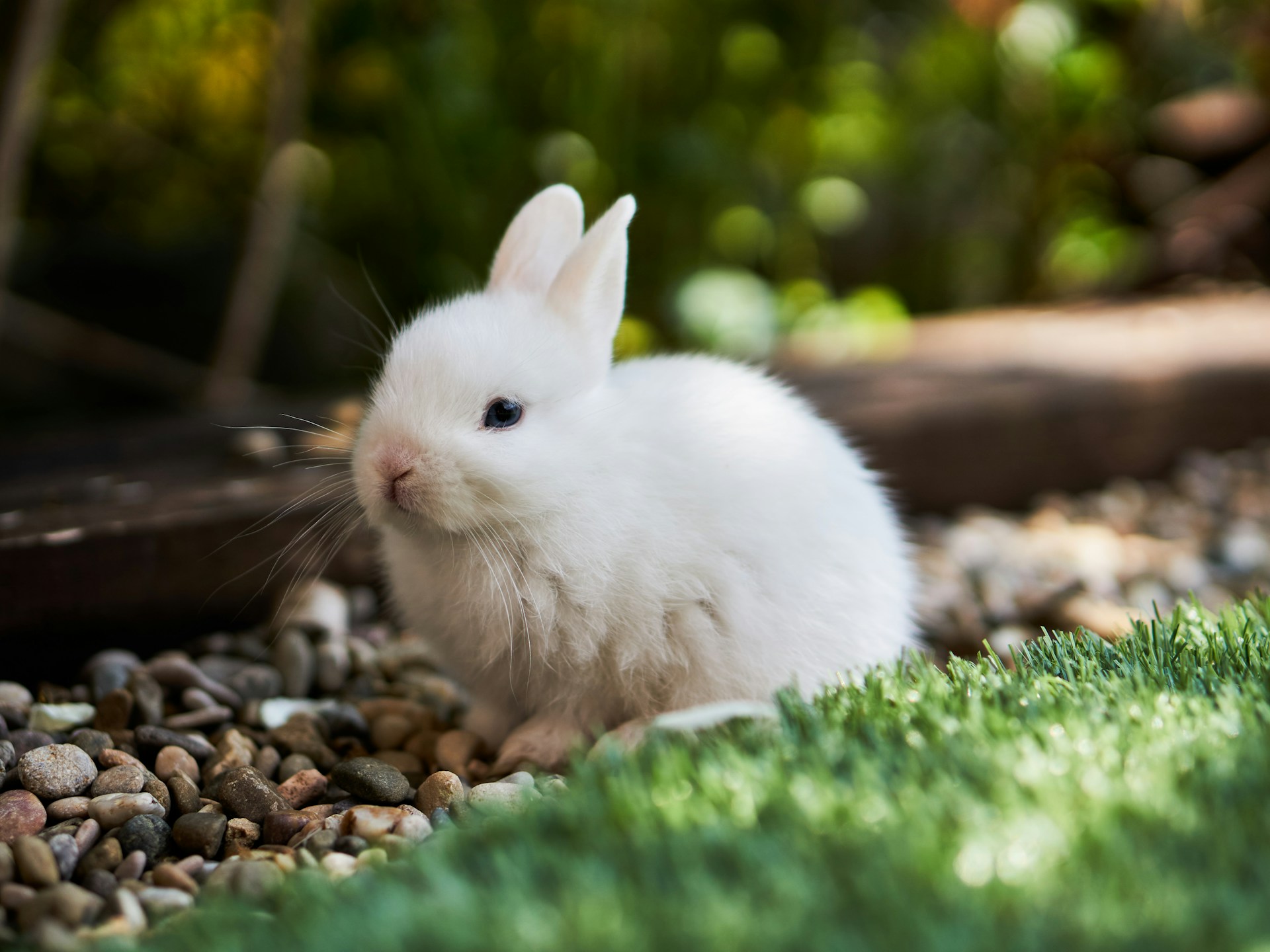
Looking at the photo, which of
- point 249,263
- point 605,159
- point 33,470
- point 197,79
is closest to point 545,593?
point 33,470

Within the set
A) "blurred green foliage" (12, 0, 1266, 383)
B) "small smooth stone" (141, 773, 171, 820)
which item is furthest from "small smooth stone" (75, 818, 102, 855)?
"blurred green foliage" (12, 0, 1266, 383)

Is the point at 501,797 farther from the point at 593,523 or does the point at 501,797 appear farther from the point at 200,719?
the point at 200,719

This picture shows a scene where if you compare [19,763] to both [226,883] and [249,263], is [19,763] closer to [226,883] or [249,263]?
[226,883]

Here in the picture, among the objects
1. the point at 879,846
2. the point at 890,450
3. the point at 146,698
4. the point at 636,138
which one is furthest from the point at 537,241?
the point at 636,138

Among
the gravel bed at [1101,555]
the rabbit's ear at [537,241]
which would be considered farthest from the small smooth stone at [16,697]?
the gravel bed at [1101,555]

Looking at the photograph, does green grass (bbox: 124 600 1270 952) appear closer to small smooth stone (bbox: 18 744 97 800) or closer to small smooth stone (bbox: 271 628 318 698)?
small smooth stone (bbox: 18 744 97 800)

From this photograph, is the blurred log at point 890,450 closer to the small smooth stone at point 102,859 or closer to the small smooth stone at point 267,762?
the small smooth stone at point 267,762

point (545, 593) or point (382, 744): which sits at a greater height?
point (545, 593)
